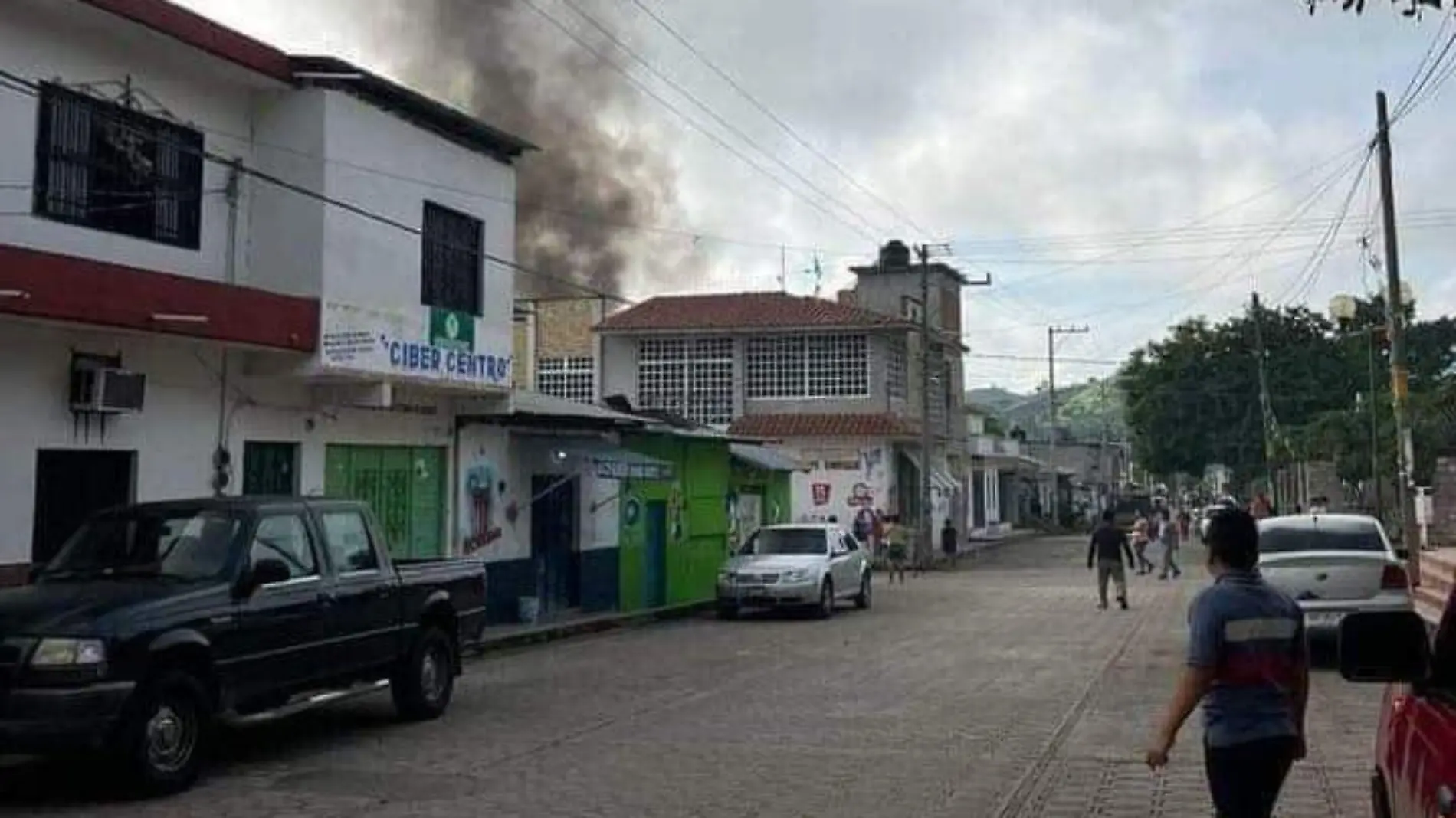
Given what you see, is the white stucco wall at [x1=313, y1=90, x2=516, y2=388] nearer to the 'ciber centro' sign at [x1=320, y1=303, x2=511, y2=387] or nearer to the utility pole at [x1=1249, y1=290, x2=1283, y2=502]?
the 'ciber centro' sign at [x1=320, y1=303, x2=511, y2=387]

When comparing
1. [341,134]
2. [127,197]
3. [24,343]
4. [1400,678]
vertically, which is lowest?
[1400,678]

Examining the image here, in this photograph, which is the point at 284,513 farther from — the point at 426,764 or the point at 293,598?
the point at 426,764

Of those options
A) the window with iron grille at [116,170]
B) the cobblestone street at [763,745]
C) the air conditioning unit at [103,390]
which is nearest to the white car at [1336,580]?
the cobblestone street at [763,745]

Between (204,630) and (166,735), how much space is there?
28.2 inches

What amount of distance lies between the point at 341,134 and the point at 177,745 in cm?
973

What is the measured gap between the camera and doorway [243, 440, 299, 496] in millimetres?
17391

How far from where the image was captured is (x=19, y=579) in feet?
45.5

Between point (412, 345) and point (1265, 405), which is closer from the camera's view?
point (412, 345)

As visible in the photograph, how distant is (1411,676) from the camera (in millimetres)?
4168

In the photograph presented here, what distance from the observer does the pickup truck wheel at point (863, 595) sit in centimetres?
2884

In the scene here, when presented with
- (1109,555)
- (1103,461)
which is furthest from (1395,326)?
(1103,461)

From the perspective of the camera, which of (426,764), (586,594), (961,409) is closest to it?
(426,764)

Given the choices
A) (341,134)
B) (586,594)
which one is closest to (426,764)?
(341,134)

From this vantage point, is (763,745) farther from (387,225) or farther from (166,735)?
(387,225)
